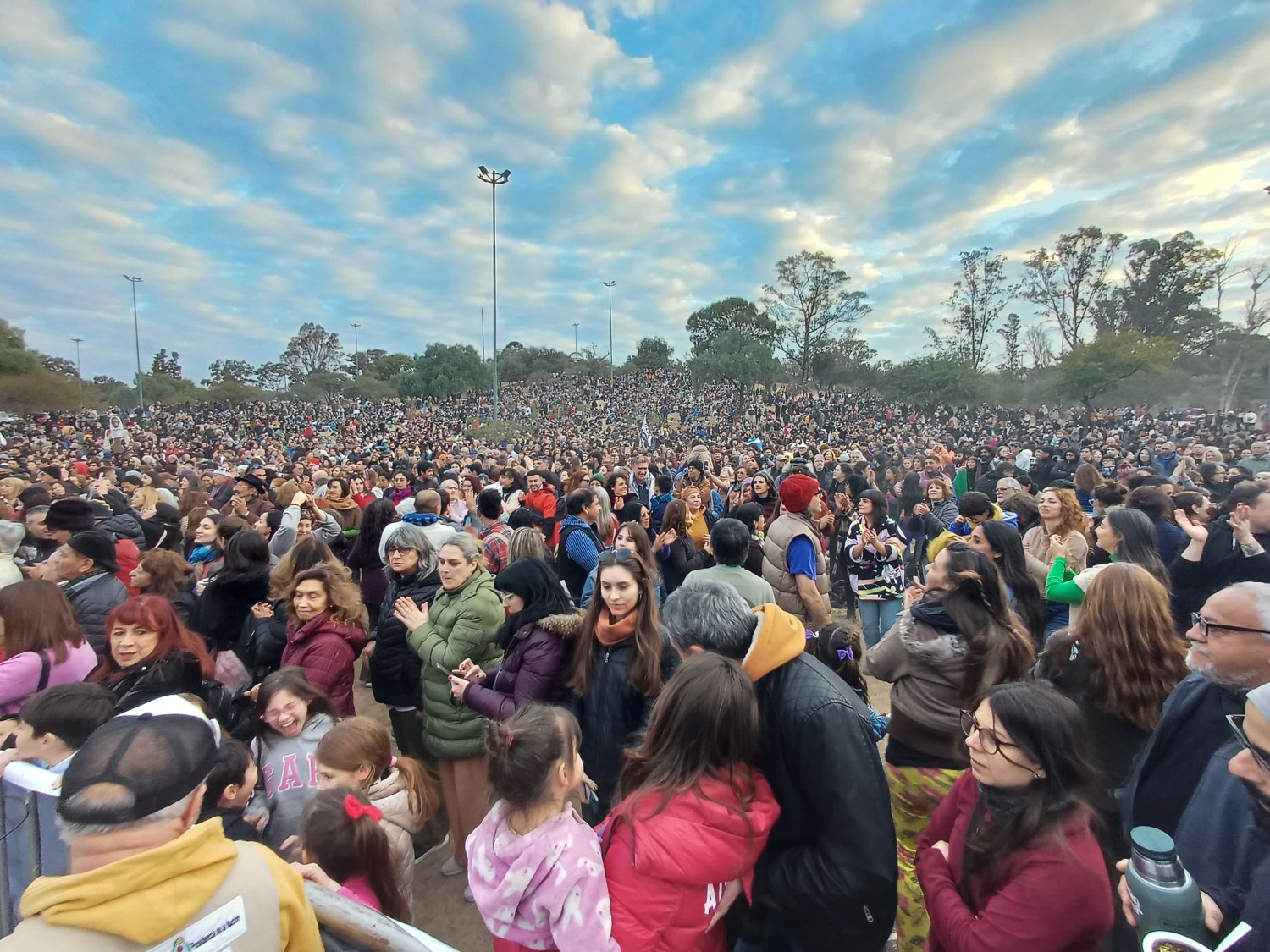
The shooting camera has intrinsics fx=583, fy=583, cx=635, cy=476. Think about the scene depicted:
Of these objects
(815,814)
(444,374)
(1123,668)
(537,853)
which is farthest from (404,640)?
(444,374)

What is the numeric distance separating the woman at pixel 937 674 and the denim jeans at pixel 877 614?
262 centimetres

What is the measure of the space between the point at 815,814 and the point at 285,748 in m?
2.07

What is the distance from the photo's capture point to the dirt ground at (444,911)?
2.67m

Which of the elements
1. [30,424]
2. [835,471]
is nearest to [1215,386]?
[835,471]

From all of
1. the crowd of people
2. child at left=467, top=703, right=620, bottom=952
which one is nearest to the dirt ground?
the crowd of people

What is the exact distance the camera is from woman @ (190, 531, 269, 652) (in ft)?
10.9

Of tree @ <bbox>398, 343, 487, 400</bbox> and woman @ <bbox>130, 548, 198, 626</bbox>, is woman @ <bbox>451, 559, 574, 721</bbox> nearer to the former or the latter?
woman @ <bbox>130, 548, 198, 626</bbox>

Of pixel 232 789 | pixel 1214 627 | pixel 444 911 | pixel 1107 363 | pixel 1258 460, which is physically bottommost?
pixel 444 911

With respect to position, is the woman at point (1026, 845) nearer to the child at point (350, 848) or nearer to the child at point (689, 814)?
the child at point (689, 814)

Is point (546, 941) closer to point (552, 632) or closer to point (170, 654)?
point (552, 632)

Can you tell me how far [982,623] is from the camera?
6.97 feet

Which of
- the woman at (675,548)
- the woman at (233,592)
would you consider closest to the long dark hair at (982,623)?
the woman at (675,548)

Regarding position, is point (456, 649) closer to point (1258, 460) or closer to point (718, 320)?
point (1258, 460)

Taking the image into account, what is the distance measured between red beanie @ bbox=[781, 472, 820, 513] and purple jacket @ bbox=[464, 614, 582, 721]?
2.06 metres
